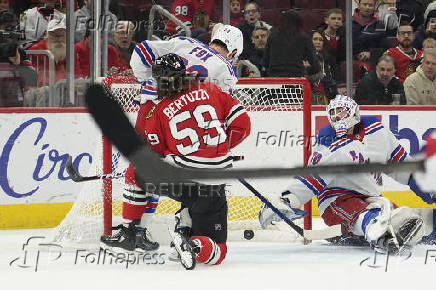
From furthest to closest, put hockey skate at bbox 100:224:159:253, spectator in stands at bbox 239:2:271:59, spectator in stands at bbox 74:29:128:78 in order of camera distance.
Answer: spectator in stands at bbox 239:2:271:59, spectator in stands at bbox 74:29:128:78, hockey skate at bbox 100:224:159:253

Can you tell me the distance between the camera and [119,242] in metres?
4.15

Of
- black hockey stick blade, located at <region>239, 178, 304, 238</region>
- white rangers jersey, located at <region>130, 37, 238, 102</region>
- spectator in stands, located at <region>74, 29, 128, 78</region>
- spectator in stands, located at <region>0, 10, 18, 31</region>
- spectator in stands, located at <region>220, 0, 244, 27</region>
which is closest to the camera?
white rangers jersey, located at <region>130, 37, 238, 102</region>

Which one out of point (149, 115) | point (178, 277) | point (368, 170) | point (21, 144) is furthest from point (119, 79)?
point (368, 170)

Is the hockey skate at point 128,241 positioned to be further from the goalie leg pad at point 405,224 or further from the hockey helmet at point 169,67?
the goalie leg pad at point 405,224

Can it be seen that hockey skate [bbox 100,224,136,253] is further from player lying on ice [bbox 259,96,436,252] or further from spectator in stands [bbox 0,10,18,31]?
spectator in stands [bbox 0,10,18,31]

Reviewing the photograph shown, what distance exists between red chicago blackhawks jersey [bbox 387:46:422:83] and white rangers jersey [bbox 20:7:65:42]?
249 cm

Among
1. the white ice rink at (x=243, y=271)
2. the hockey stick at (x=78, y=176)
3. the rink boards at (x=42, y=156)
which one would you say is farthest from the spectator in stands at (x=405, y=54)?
the hockey stick at (x=78, y=176)

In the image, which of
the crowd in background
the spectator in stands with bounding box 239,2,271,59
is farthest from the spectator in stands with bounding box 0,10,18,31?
the spectator in stands with bounding box 239,2,271,59

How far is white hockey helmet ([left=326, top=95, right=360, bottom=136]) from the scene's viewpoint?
4387mm

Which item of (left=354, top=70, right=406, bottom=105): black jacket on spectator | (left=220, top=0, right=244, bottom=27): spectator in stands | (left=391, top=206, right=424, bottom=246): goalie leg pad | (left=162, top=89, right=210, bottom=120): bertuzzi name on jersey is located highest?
(left=220, top=0, right=244, bottom=27): spectator in stands

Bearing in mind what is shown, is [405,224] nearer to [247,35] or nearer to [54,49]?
[247,35]

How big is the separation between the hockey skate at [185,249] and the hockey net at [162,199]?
32.9 inches

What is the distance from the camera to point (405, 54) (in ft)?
21.4

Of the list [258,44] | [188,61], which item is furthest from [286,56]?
[188,61]
